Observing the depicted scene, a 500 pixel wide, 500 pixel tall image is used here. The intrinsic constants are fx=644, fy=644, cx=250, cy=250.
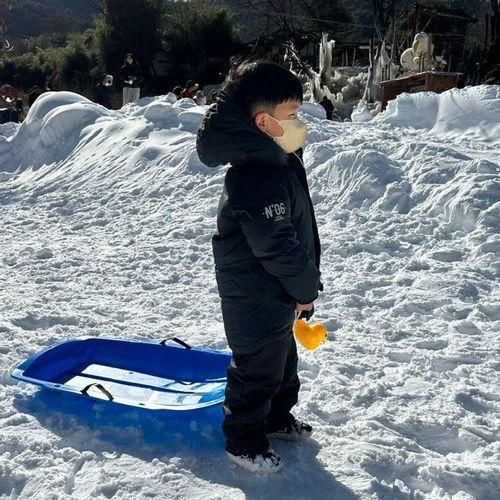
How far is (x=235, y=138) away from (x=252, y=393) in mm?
843

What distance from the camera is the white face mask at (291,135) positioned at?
209 centimetres

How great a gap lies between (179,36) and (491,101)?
18.9 meters

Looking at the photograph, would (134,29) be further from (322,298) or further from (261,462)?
(261,462)

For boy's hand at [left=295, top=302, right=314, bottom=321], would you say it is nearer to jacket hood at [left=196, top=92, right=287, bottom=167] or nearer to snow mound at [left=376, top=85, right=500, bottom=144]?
jacket hood at [left=196, top=92, right=287, bottom=167]

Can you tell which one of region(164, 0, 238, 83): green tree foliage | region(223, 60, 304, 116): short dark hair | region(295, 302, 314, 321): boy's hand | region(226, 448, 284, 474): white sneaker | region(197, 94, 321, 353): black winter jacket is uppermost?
region(164, 0, 238, 83): green tree foliage

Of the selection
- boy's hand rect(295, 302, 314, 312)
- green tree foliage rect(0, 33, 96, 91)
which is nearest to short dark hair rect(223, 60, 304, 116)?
boy's hand rect(295, 302, 314, 312)

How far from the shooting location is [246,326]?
6.89 feet

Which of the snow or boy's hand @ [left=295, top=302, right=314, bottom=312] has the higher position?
boy's hand @ [left=295, top=302, right=314, bottom=312]

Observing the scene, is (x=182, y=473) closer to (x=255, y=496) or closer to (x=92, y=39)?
(x=255, y=496)

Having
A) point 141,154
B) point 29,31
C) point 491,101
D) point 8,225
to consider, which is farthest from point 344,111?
point 29,31

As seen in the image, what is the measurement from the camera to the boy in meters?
1.99

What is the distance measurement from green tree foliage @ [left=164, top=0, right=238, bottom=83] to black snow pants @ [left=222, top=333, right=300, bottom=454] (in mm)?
22897

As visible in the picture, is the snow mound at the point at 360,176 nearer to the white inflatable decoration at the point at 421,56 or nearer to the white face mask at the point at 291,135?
the white face mask at the point at 291,135

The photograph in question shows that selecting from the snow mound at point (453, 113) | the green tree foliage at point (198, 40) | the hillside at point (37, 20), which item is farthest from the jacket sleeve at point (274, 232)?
the hillside at point (37, 20)
